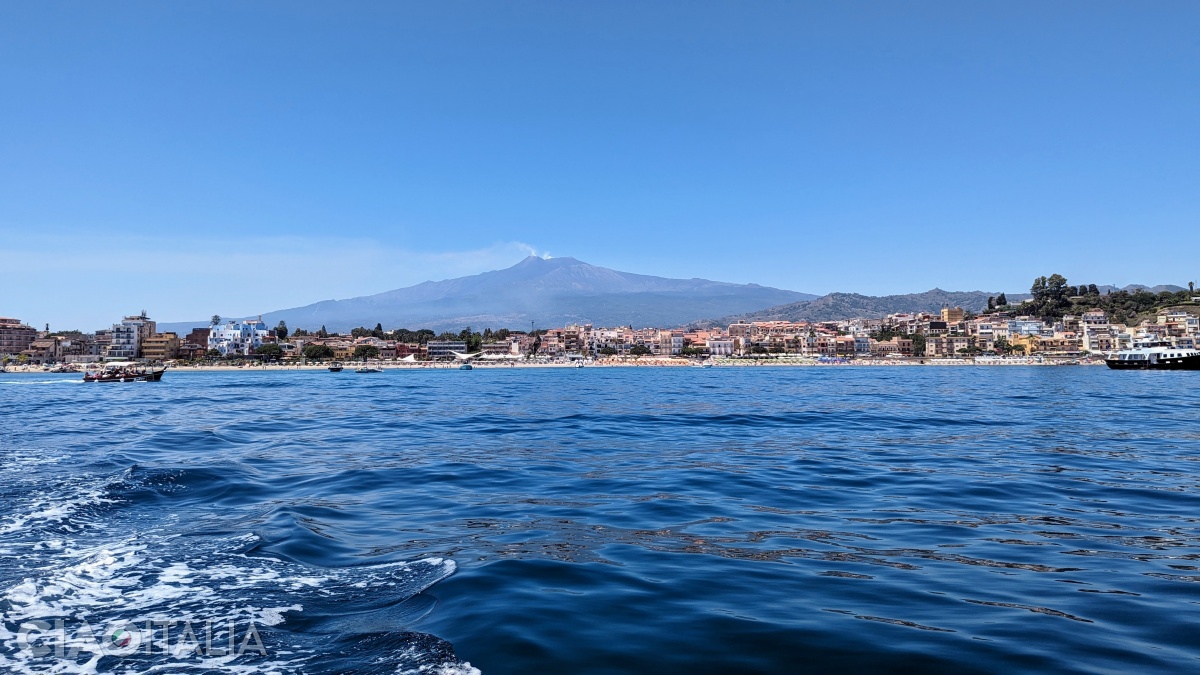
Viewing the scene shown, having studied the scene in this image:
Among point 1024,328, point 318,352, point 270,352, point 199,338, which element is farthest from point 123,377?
point 1024,328

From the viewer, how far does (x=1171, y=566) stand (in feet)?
15.8

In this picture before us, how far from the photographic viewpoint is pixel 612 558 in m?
5.20

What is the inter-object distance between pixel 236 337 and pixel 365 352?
2919 cm

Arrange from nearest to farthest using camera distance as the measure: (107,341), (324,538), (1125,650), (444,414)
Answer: (1125,650)
(324,538)
(444,414)
(107,341)

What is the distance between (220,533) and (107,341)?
142 m

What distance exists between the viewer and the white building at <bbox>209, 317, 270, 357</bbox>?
12644 cm

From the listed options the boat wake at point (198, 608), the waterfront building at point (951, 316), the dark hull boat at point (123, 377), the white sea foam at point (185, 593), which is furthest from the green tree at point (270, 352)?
the waterfront building at point (951, 316)

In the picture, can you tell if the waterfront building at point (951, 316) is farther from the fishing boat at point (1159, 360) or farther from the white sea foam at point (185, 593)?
the white sea foam at point (185, 593)

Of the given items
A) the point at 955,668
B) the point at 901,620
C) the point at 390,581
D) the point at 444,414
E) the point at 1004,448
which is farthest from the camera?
the point at 444,414

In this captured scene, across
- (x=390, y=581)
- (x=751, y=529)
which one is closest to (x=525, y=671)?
(x=390, y=581)

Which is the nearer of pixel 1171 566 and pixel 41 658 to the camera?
pixel 41 658

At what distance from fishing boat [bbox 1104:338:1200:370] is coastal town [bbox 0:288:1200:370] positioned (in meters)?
39.0

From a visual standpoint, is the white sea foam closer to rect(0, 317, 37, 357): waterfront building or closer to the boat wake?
the boat wake

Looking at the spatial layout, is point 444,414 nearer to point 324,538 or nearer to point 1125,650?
point 324,538
